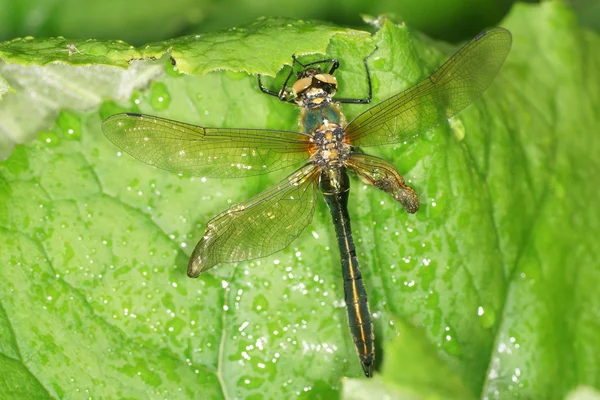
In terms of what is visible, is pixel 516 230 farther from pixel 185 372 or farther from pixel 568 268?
pixel 185 372

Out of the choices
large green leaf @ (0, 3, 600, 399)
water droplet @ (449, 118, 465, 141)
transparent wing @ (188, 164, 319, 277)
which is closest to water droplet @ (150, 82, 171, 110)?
large green leaf @ (0, 3, 600, 399)

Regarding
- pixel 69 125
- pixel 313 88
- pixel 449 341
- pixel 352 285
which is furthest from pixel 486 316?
pixel 69 125

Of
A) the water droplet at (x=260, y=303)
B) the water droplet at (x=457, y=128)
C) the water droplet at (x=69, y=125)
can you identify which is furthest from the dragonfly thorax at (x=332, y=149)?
the water droplet at (x=69, y=125)

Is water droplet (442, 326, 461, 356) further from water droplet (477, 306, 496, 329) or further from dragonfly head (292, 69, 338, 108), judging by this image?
dragonfly head (292, 69, 338, 108)

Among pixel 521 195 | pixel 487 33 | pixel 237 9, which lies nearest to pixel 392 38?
pixel 487 33

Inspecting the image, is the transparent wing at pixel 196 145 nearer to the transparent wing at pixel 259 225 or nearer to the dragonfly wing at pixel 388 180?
the transparent wing at pixel 259 225

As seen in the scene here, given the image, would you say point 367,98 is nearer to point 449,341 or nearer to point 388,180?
point 388,180
